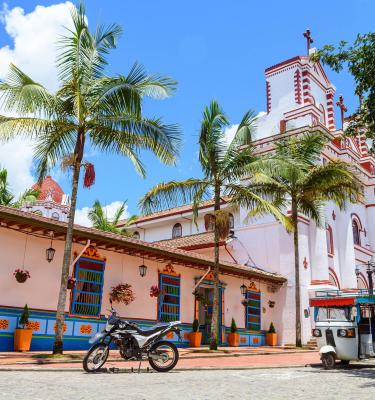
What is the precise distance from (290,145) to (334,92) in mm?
13705

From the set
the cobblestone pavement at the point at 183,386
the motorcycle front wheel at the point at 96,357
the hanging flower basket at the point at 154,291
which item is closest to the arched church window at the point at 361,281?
the hanging flower basket at the point at 154,291

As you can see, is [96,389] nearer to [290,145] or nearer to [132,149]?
[132,149]

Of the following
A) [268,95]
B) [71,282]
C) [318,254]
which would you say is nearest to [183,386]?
[71,282]

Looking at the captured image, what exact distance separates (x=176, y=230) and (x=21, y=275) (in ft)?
65.7

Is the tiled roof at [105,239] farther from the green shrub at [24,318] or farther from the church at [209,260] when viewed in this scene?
the green shrub at [24,318]

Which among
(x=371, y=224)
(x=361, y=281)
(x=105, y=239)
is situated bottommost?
(x=105, y=239)

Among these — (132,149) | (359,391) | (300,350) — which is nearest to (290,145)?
(300,350)

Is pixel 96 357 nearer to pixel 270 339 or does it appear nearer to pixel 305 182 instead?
pixel 305 182

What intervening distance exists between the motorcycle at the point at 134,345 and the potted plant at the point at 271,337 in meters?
13.7

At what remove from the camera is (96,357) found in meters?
9.77

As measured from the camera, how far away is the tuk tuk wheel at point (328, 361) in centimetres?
1157

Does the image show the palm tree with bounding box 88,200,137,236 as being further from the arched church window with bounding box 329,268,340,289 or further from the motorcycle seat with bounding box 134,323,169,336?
the motorcycle seat with bounding box 134,323,169,336

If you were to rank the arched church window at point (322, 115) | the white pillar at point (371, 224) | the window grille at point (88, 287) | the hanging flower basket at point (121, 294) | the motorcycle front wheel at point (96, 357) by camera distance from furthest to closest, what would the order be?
the white pillar at point (371, 224) < the arched church window at point (322, 115) < the hanging flower basket at point (121, 294) < the window grille at point (88, 287) < the motorcycle front wheel at point (96, 357)

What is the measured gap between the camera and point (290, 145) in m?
21.9
